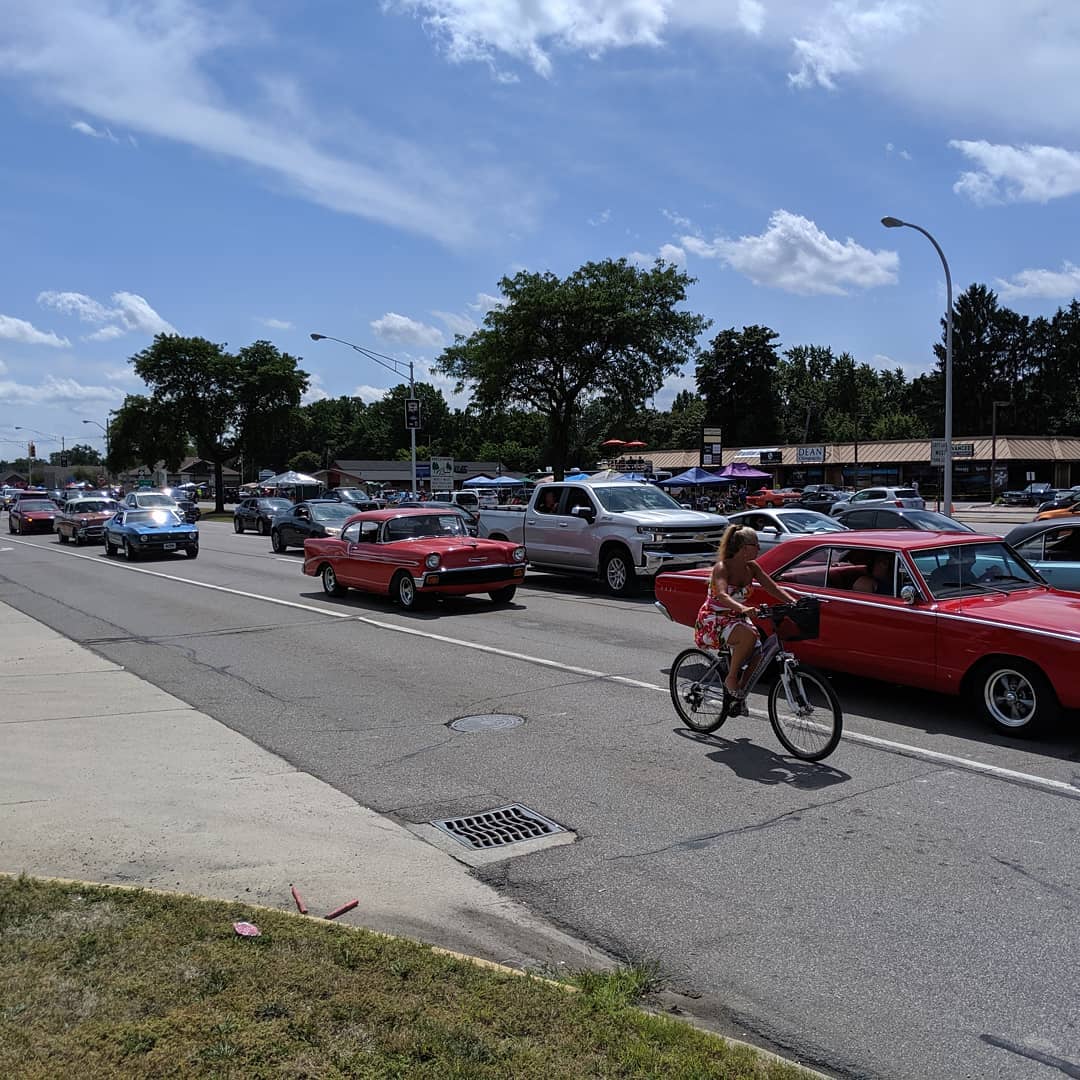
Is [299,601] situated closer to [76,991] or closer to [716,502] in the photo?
[76,991]

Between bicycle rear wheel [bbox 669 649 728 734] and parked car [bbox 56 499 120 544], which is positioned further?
parked car [bbox 56 499 120 544]

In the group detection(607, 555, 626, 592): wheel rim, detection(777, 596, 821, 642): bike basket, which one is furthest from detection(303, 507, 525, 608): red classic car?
detection(777, 596, 821, 642): bike basket

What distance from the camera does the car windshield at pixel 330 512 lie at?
1102 inches

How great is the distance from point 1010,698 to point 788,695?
1.74m

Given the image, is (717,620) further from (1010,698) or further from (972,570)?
(972,570)

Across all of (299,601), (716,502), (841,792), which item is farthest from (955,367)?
(841,792)

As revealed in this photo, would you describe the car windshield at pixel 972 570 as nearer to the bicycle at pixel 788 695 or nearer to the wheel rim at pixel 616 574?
the bicycle at pixel 788 695

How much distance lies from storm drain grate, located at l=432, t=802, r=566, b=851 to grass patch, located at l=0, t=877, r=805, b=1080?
1518 mm

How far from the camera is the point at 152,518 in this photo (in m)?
26.9

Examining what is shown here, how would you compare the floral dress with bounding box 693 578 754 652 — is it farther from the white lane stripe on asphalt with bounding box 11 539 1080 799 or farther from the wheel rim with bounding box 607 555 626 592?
the wheel rim with bounding box 607 555 626 592

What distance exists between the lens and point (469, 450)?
440ft

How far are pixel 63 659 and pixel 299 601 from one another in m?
5.50

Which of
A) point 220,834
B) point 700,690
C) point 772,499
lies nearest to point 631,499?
point 700,690

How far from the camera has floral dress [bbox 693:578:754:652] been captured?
24.1 feet
